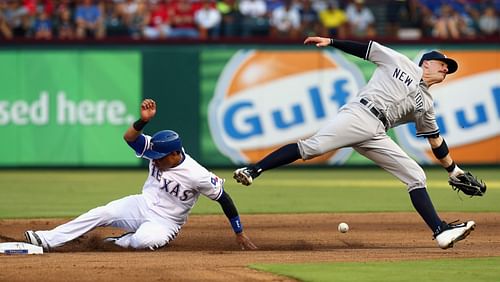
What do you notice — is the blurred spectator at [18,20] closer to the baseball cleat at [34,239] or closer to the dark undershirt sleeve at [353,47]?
the baseball cleat at [34,239]

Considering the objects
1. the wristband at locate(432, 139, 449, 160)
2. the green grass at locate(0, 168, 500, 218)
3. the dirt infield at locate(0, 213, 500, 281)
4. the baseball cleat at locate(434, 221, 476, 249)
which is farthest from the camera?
the green grass at locate(0, 168, 500, 218)

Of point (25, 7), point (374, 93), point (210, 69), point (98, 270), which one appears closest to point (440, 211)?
point (374, 93)

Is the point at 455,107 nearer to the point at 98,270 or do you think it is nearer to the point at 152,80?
the point at 152,80

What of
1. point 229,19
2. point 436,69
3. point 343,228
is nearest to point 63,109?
point 229,19

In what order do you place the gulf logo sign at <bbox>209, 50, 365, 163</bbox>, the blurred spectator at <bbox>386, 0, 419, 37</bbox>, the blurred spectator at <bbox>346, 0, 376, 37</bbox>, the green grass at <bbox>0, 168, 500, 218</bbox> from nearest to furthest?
the green grass at <bbox>0, 168, 500, 218</bbox>
the gulf logo sign at <bbox>209, 50, 365, 163</bbox>
the blurred spectator at <bbox>346, 0, 376, 37</bbox>
the blurred spectator at <bbox>386, 0, 419, 37</bbox>

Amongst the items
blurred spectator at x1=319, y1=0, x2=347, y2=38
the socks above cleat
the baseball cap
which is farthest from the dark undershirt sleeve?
blurred spectator at x1=319, y1=0, x2=347, y2=38

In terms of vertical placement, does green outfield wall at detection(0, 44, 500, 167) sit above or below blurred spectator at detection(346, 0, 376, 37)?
below

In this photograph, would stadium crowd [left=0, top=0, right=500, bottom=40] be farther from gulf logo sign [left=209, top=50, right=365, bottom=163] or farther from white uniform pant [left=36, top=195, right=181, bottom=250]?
white uniform pant [left=36, top=195, right=181, bottom=250]
